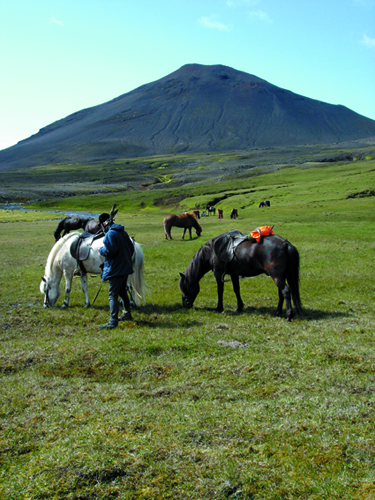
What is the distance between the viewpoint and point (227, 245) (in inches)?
514

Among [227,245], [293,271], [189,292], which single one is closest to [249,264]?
[227,245]

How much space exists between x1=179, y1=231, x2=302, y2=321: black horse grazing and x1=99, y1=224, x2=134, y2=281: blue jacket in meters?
2.66

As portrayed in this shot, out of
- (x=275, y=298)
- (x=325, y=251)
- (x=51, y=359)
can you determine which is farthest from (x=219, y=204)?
(x=51, y=359)

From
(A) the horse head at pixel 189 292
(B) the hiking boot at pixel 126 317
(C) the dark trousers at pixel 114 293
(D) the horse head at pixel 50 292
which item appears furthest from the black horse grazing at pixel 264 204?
(C) the dark trousers at pixel 114 293

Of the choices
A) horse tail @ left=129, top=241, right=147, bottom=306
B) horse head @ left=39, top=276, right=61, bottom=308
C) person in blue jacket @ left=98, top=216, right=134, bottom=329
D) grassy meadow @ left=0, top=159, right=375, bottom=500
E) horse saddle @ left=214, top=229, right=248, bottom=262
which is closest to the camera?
grassy meadow @ left=0, top=159, right=375, bottom=500

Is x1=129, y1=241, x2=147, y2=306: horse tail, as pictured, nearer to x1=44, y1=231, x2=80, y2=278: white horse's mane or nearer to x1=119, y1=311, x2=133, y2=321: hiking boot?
x1=119, y1=311, x2=133, y2=321: hiking boot

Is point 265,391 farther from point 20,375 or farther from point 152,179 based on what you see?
point 152,179

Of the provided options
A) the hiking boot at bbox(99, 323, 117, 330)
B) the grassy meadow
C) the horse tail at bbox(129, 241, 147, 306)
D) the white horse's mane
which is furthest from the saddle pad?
the hiking boot at bbox(99, 323, 117, 330)

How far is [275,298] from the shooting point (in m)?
14.4

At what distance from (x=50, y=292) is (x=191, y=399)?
8961 millimetres

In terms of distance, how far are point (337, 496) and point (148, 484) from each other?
218cm

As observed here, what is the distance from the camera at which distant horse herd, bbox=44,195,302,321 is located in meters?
11.8

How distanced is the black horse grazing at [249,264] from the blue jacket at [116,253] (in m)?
2.66

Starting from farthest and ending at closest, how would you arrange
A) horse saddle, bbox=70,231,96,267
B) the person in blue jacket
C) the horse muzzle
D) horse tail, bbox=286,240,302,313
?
horse saddle, bbox=70,231,96,267, the horse muzzle, horse tail, bbox=286,240,302,313, the person in blue jacket
